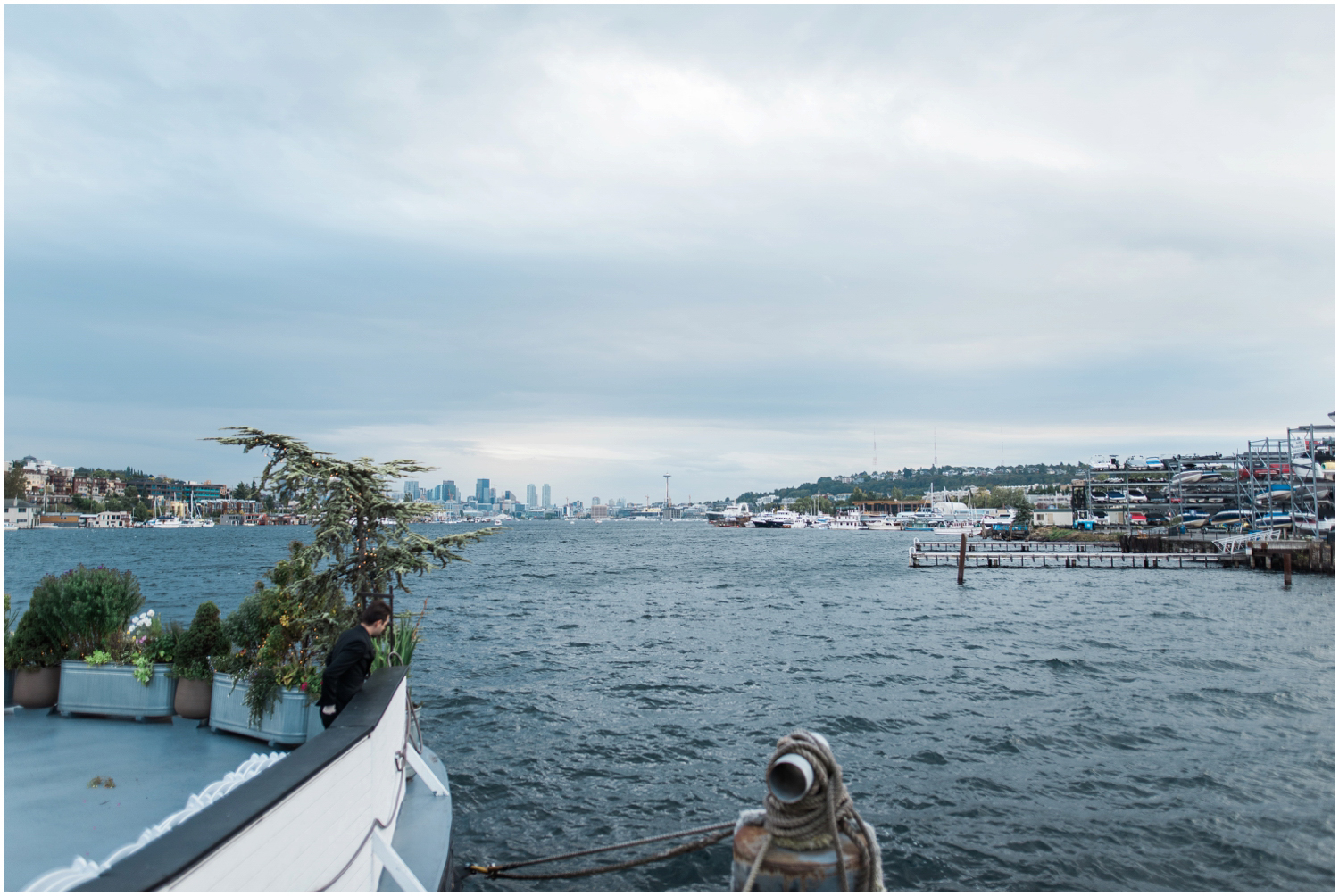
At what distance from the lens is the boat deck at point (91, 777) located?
17.9 ft

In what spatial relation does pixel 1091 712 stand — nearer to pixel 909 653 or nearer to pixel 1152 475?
pixel 909 653

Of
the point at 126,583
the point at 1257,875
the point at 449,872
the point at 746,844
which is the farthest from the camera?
the point at 126,583

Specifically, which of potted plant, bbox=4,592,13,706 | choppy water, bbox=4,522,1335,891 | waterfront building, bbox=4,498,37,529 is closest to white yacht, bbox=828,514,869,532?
choppy water, bbox=4,522,1335,891

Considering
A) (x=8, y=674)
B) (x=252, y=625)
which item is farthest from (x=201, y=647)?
(x=8, y=674)

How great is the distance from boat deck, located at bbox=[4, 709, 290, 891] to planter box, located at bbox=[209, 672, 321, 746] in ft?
0.46

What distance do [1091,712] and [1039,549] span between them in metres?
61.3

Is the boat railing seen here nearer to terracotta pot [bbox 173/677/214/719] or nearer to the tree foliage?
the tree foliage

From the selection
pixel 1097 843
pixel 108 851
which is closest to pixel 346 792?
pixel 108 851

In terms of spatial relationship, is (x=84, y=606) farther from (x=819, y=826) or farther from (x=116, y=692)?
(x=819, y=826)

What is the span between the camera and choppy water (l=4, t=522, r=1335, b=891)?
9305mm

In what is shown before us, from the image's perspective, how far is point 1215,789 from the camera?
1116cm

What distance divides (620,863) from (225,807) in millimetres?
4587

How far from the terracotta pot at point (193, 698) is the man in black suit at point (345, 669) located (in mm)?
3893

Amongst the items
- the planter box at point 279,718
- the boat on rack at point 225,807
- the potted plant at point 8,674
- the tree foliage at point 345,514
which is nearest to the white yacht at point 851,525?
the tree foliage at point 345,514
